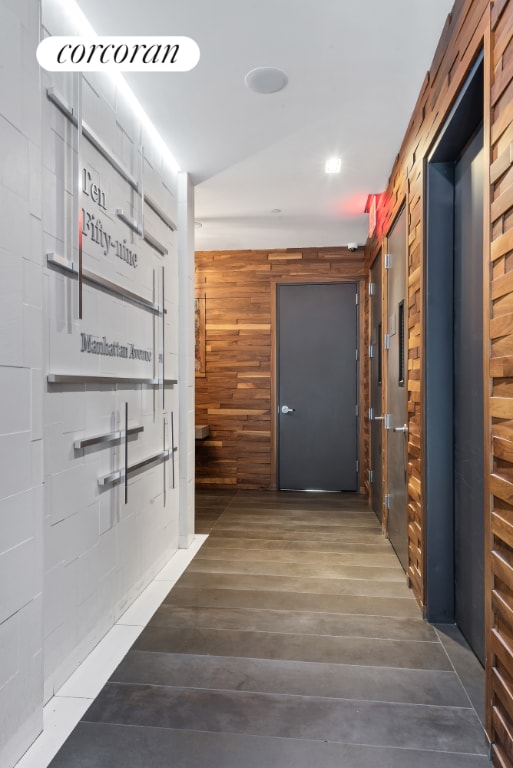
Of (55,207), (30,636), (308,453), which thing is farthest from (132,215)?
(308,453)

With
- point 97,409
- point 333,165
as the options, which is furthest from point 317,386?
point 97,409

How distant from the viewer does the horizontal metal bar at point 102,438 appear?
2.04 meters

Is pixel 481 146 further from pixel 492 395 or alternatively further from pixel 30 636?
pixel 30 636

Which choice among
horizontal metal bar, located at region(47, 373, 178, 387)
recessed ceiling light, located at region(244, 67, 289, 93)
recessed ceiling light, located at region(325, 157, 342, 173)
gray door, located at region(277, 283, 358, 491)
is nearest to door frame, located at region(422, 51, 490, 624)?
recessed ceiling light, located at region(244, 67, 289, 93)

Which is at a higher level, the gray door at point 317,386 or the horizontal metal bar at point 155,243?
the horizontal metal bar at point 155,243

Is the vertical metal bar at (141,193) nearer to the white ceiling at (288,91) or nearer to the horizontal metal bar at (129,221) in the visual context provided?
the horizontal metal bar at (129,221)

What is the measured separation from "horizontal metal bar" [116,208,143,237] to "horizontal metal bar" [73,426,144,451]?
1045 mm

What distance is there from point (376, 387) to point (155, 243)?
232 centimetres

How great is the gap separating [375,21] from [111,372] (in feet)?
6.12

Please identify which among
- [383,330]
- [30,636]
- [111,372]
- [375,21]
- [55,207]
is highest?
[375,21]

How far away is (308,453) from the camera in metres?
5.54

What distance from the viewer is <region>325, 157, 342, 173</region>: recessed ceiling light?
3377 mm

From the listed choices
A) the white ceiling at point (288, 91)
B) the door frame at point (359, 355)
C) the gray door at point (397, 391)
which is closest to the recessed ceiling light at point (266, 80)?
the white ceiling at point (288, 91)

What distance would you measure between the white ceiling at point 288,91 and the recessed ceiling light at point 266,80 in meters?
0.03
